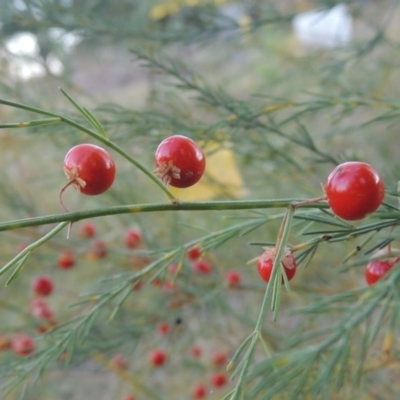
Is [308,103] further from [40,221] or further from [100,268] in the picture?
[100,268]

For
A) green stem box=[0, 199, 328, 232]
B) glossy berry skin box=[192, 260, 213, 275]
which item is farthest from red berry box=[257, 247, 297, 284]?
glossy berry skin box=[192, 260, 213, 275]

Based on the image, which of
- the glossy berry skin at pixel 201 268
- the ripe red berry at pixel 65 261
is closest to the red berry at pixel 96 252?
the ripe red berry at pixel 65 261

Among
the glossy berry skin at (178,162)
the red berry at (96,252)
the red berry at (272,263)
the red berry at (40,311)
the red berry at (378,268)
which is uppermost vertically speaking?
the red berry at (96,252)

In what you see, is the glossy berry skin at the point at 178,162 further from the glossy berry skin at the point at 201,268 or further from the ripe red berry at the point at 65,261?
the ripe red berry at the point at 65,261

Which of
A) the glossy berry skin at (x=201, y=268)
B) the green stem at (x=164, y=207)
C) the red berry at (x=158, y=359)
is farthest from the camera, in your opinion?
the red berry at (x=158, y=359)

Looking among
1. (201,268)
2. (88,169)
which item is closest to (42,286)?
(201,268)

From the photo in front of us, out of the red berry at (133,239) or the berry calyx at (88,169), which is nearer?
the berry calyx at (88,169)

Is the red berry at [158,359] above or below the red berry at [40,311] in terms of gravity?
below

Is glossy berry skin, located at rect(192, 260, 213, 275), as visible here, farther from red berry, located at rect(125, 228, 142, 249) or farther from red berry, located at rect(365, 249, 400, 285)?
red berry, located at rect(365, 249, 400, 285)
